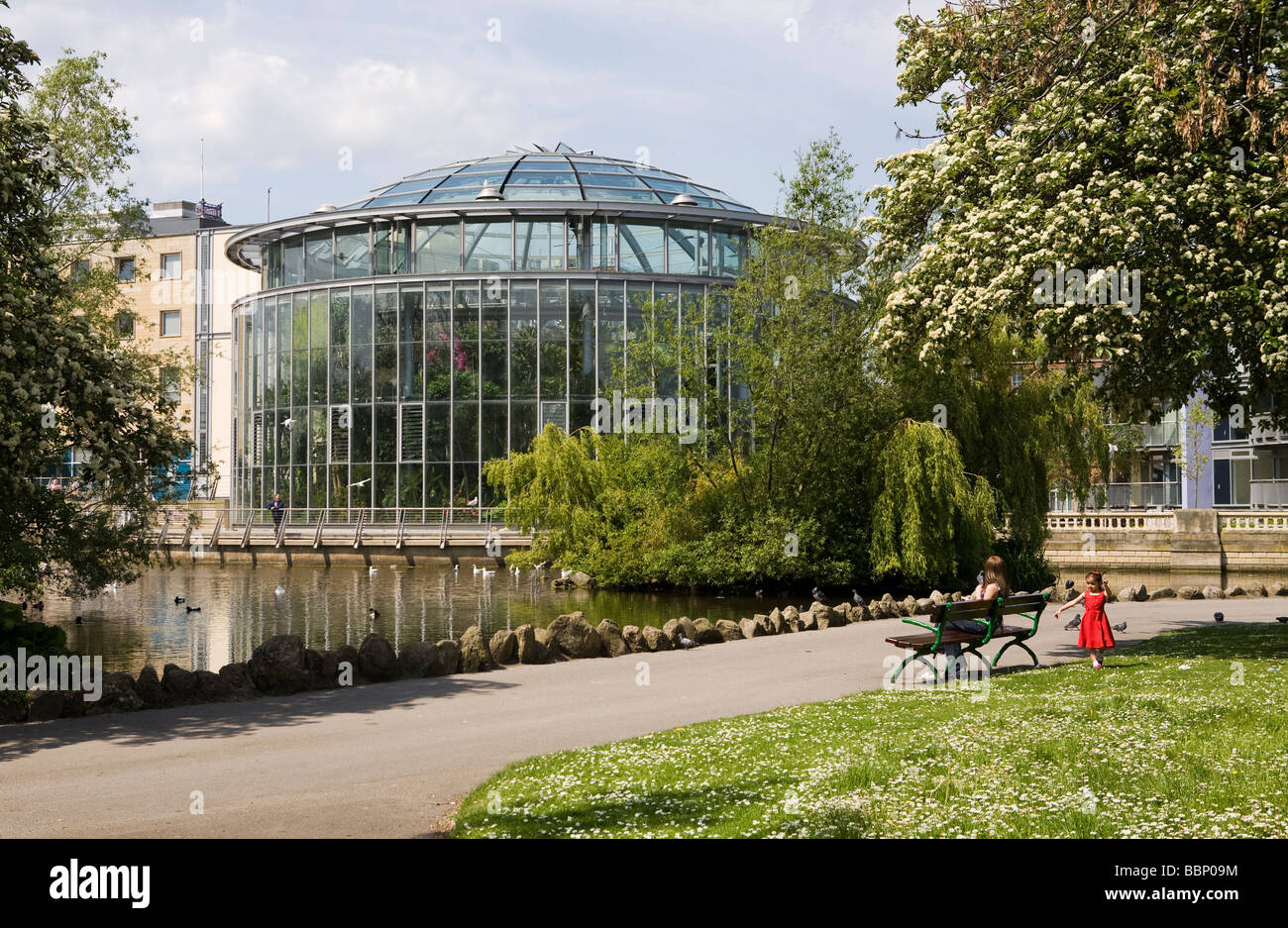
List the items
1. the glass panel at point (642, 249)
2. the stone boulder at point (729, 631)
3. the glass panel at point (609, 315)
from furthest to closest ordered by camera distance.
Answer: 1. the glass panel at point (642, 249)
2. the glass panel at point (609, 315)
3. the stone boulder at point (729, 631)

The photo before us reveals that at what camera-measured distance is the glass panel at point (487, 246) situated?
53.6 meters

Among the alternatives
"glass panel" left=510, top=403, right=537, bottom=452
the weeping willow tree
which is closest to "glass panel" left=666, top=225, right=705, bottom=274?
"glass panel" left=510, top=403, right=537, bottom=452

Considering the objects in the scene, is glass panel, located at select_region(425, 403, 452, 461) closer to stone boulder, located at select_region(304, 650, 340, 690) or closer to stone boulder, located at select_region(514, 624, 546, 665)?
stone boulder, located at select_region(514, 624, 546, 665)

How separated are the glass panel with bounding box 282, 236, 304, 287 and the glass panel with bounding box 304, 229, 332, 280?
1.25 ft

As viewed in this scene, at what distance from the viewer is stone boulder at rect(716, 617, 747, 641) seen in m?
19.2

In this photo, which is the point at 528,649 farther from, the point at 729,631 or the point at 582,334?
the point at 582,334

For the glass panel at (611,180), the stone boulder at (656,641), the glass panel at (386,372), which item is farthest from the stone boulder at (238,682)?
the glass panel at (611,180)

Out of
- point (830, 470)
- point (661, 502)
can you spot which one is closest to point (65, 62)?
point (661, 502)

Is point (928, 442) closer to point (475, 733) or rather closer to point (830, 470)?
point (830, 470)

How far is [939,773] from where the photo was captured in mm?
8047

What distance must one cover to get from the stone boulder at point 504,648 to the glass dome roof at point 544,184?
131 ft

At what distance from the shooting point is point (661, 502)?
116 ft

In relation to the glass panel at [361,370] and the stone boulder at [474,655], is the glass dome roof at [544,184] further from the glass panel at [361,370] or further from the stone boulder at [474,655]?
the stone boulder at [474,655]
